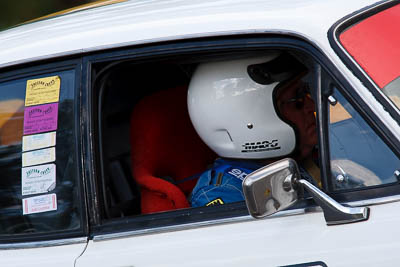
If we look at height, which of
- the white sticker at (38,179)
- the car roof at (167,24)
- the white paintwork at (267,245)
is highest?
the car roof at (167,24)

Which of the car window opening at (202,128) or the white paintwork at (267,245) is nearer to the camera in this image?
the white paintwork at (267,245)

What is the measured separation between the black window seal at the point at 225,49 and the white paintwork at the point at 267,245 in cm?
5

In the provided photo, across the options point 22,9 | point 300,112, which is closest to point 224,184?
point 300,112

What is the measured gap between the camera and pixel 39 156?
262 centimetres

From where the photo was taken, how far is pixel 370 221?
2082mm

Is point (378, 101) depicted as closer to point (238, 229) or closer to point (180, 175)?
point (238, 229)

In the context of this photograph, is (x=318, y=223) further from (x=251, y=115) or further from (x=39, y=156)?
Answer: (x=39, y=156)

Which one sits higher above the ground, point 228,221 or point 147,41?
point 147,41

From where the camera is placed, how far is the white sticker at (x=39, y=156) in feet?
8.51

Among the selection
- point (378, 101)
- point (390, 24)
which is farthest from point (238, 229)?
point (390, 24)

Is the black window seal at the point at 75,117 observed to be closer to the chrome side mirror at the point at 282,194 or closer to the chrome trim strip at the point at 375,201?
the chrome side mirror at the point at 282,194

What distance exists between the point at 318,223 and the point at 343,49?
20.0 inches

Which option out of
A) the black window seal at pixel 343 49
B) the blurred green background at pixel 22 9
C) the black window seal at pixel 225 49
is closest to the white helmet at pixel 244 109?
the black window seal at pixel 225 49

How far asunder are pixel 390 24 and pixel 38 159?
4.16 ft
